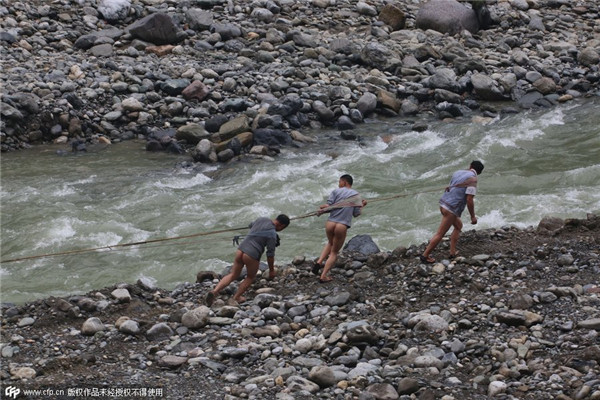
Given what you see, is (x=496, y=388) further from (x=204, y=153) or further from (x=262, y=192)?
(x=204, y=153)

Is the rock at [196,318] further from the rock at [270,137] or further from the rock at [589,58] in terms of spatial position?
the rock at [589,58]

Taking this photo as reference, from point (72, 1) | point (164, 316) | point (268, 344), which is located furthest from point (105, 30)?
point (268, 344)

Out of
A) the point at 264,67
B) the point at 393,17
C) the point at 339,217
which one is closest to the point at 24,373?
the point at 339,217

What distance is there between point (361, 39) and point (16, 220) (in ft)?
38.1

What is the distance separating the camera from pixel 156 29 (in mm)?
21016

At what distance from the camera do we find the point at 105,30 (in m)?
21.4

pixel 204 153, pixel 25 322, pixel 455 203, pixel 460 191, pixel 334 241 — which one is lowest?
pixel 204 153

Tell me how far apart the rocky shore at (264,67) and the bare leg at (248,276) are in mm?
6816

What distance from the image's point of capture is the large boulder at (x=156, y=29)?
20969 millimetres

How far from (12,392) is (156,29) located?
1536 cm

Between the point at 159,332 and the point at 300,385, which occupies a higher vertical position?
the point at 300,385

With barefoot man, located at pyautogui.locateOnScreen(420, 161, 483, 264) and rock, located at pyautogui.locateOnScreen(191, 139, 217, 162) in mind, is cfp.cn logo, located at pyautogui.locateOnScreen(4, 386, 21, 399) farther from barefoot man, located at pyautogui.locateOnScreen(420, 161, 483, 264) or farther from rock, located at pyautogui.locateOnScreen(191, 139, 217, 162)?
rock, located at pyautogui.locateOnScreen(191, 139, 217, 162)

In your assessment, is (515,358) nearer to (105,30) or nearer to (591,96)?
(591,96)

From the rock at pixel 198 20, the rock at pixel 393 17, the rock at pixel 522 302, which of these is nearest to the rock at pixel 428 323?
the rock at pixel 522 302
